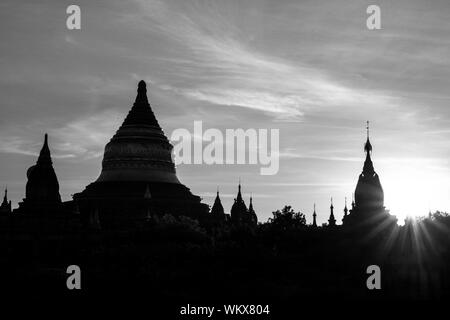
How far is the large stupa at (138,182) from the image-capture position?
10138cm

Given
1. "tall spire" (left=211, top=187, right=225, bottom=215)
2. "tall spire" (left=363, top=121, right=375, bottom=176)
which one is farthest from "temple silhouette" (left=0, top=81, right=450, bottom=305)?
"tall spire" (left=211, top=187, right=225, bottom=215)

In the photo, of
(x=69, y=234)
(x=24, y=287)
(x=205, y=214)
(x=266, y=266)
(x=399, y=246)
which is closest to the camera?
(x=24, y=287)

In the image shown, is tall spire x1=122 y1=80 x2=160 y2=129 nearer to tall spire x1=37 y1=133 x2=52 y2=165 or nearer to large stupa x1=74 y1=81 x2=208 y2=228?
large stupa x1=74 y1=81 x2=208 y2=228

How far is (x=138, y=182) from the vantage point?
108125 mm

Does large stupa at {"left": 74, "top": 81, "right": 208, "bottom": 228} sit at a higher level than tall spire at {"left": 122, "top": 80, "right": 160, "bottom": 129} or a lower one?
lower

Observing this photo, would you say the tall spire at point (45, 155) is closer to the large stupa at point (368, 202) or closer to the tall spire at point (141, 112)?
the tall spire at point (141, 112)

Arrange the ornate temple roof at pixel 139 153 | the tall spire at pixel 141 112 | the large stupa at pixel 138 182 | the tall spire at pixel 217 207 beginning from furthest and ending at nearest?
the tall spire at pixel 217 207 < the tall spire at pixel 141 112 < the ornate temple roof at pixel 139 153 < the large stupa at pixel 138 182

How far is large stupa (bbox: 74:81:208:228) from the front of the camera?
10138 cm

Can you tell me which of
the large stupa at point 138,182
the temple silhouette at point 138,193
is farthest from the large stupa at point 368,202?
the large stupa at point 138,182
